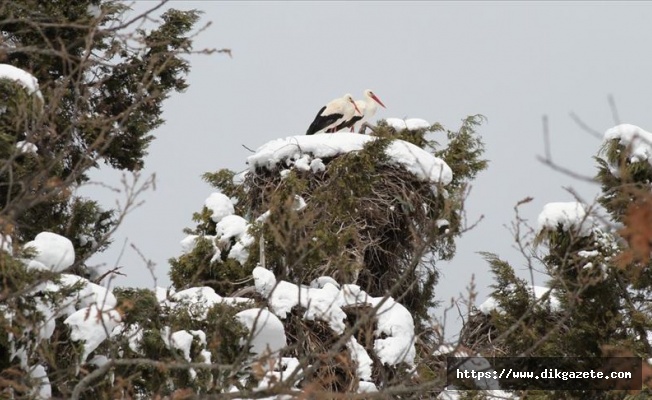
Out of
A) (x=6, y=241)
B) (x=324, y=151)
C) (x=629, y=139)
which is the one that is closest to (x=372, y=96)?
(x=324, y=151)

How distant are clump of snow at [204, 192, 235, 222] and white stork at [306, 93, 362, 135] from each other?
3278mm

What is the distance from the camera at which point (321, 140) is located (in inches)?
414

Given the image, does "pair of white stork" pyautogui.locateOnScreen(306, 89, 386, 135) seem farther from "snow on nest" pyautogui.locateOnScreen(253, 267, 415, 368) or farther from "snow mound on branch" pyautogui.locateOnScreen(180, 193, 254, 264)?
"snow on nest" pyautogui.locateOnScreen(253, 267, 415, 368)

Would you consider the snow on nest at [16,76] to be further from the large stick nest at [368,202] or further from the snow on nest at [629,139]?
the snow on nest at [629,139]

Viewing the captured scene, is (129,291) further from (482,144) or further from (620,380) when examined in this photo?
(482,144)

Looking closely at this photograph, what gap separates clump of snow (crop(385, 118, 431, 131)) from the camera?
12.3 meters

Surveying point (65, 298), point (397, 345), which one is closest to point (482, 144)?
point (397, 345)

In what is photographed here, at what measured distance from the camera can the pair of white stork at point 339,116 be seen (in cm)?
1312

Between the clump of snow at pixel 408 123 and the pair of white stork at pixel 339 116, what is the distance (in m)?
0.74

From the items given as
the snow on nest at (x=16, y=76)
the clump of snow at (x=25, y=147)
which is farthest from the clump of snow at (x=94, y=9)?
the clump of snow at (x=25, y=147)

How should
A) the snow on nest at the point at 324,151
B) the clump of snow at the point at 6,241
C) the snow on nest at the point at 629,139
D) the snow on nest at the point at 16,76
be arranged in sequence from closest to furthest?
the clump of snow at the point at 6,241, the snow on nest at the point at 16,76, the snow on nest at the point at 629,139, the snow on nest at the point at 324,151

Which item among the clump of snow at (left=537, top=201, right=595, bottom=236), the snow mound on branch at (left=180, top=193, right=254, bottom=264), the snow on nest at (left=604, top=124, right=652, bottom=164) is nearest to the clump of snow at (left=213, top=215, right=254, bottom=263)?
the snow mound on branch at (left=180, top=193, right=254, bottom=264)

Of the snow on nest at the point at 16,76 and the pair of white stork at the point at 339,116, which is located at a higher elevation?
the pair of white stork at the point at 339,116

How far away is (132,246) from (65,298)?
3.18ft
